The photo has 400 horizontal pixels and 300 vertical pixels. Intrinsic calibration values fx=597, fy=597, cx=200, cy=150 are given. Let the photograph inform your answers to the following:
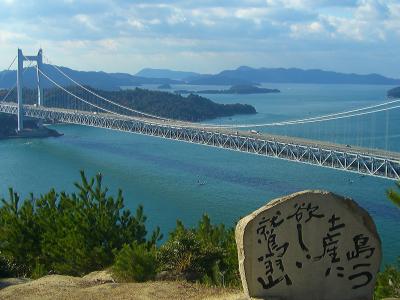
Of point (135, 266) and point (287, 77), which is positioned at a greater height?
point (287, 77)

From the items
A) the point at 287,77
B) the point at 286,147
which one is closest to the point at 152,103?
the point at 286,147

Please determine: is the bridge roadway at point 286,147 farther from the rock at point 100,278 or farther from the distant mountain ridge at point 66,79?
the distant mountain ridge at point 66,79

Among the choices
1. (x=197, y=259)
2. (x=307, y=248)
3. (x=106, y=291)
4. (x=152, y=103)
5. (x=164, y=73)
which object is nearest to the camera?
(x=307, y=248)

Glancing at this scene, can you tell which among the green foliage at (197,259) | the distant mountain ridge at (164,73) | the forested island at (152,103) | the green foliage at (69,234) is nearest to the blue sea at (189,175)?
the green foliage at (69,234)

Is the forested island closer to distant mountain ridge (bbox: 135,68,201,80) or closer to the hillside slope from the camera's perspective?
the hillside slope

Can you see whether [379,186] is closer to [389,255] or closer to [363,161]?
[363,161]

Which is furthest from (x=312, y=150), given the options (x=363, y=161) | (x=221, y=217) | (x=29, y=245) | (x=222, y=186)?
(x=29, y=245)

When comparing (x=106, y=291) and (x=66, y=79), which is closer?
(x=106, y=291)

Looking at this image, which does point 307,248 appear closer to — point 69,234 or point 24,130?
point 69,234
